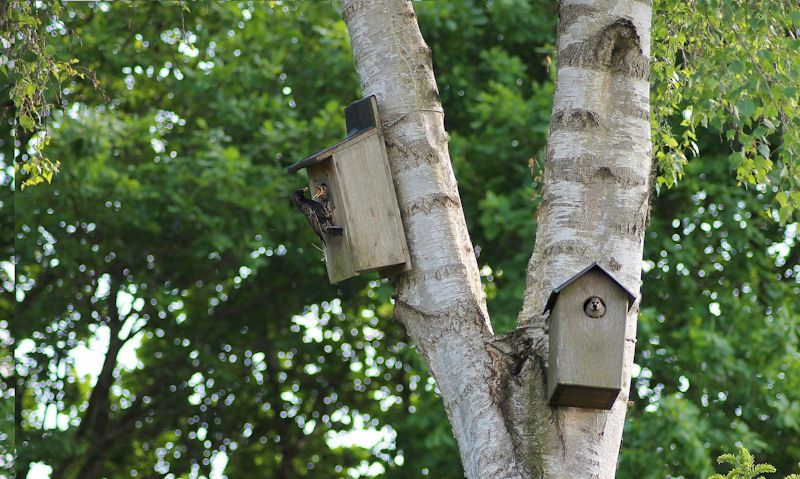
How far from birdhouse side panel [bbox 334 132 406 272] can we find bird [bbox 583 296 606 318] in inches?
22.5

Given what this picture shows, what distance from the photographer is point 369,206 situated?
315 cm

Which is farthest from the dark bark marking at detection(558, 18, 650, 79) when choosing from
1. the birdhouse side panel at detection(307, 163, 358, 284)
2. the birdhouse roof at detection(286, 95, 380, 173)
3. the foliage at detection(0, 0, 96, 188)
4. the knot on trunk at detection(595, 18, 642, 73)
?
the foliage at detection(0, 0, 96, 188)

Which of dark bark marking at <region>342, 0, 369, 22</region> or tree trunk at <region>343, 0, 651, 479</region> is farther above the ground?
dark bark marking at <region>342, 0, 369, 22</region>

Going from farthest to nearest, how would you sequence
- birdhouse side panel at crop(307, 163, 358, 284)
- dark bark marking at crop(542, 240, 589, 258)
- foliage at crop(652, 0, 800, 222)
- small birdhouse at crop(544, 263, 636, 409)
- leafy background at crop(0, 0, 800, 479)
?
leafy background at crop(0, 0, 800, 479) < foliage at crop(652, 0, 800, 222) < birdhouse side panel at crop(307, 163, 358, 284) < dark bark marking at crop(542, 240, 589, 258) < small birdhouse at crop(544, 263, 636, 409)

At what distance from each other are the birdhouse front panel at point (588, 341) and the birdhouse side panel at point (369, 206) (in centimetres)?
54

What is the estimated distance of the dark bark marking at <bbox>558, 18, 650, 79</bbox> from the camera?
9.78 ft

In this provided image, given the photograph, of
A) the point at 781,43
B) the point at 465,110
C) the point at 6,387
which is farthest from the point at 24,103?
the point at 465,110

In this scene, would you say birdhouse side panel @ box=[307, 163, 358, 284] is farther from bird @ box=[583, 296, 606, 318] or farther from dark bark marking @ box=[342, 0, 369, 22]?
bird @ box=[583, 296, 606, 318]

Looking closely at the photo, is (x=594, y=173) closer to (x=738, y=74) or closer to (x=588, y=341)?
(x=588, y=341)

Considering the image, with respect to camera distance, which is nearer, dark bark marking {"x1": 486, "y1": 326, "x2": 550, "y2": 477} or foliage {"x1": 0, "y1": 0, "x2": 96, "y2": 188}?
dark bark marking {"x1": 486, "y1": 326, "x2": 550, "y2": 477}

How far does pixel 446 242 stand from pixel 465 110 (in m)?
5.63

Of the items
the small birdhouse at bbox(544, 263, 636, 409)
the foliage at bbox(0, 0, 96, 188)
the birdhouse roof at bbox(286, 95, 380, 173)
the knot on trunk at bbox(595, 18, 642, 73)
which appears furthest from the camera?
the foliage at bbox(0, 0, 96, 188)

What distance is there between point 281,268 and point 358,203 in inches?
223

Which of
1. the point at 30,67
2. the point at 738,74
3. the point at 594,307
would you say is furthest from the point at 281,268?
the point at 594,307
